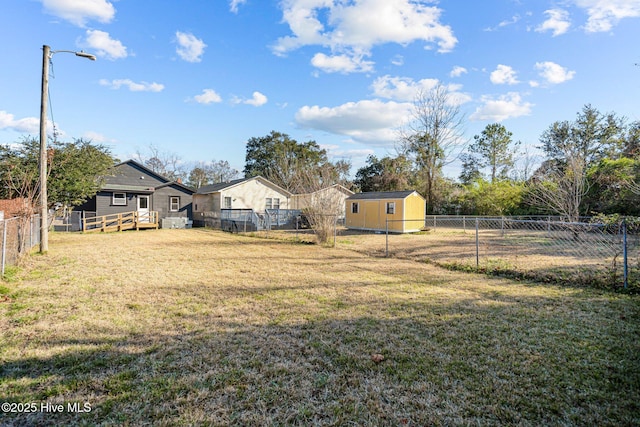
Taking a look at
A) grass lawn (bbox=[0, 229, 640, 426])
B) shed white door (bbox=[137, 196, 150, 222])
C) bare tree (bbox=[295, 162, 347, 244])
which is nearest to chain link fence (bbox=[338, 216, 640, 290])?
grass lawn (bbox=[0, 229, 640, 426])

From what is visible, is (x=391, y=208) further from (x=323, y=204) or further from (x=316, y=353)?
(x=316, y=353)

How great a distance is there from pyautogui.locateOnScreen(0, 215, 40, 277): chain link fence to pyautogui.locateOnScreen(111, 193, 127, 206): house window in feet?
42.3

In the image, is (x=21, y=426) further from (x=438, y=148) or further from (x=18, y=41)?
(x=438, y=148)

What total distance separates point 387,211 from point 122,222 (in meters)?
17.8

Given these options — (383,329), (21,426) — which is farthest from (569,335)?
(21,426)

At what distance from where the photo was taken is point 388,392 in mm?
2719

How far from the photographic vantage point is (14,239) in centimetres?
749

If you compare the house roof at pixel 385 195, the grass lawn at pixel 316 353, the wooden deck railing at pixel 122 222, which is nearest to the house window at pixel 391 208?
the house roof at pixel 385 195

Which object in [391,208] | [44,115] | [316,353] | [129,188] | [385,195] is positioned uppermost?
[44,115]

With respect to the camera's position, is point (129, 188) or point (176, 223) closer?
point (129, 188)

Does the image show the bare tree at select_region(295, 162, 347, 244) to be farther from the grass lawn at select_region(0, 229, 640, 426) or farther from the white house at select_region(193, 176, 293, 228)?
the white house at select_region(193, 176, 293, 228)

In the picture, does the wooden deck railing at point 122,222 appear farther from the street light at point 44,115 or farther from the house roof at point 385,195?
the house roof at point 385,195

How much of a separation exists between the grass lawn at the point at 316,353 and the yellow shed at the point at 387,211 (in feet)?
42.9

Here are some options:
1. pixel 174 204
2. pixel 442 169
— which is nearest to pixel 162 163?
pixel 174 204
